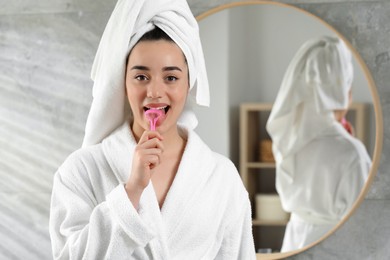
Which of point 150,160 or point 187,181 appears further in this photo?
point 187,181

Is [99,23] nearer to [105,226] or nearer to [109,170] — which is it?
[109,170]

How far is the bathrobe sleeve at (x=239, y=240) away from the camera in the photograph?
119 cm

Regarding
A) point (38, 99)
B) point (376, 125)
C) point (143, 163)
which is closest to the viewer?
point (143, 163)

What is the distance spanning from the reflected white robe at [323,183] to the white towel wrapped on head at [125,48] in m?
0.77

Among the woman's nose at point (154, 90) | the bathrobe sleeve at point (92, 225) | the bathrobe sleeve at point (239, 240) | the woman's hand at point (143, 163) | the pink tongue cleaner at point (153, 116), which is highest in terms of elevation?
the woman's nose at point (154, 90)

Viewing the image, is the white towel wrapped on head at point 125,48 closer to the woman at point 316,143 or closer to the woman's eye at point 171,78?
the woman's eye at point 171,78

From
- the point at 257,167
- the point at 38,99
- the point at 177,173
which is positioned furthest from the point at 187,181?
the point at 38,99

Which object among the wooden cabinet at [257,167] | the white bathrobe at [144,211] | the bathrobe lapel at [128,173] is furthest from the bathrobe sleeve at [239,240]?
the wooden cabinet at [257,167]

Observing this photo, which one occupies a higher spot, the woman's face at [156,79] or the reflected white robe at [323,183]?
the woman's face at [156,79]

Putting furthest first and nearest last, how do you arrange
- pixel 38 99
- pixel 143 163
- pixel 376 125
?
pixel 38 99 < pixel 376 125 < pixel 143 163

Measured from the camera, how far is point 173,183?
1.17m

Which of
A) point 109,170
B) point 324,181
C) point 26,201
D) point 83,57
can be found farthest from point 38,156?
point 109,170

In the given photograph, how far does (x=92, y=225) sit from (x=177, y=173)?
191 mm

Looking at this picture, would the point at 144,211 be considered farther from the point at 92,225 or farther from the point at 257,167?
the point at 257,167
